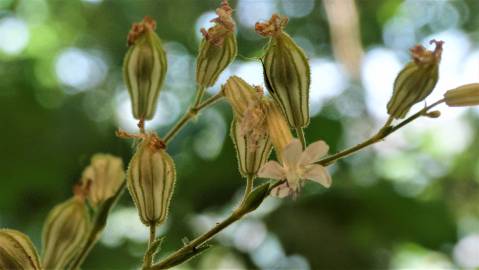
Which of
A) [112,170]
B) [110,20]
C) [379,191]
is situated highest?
[110,20]

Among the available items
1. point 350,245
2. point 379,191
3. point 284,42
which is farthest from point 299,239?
point 284,42

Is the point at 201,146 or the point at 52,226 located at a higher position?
the point at 201,146

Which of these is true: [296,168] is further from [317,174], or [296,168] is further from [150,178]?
[150,178]

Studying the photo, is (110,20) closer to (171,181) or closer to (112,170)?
(112,170)

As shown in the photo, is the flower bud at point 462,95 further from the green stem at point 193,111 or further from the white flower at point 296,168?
the green stem at point 193,111

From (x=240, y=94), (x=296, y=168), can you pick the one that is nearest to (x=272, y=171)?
(x=296, y=168)

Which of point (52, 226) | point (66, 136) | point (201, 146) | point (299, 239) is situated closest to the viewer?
point (52, 226)
